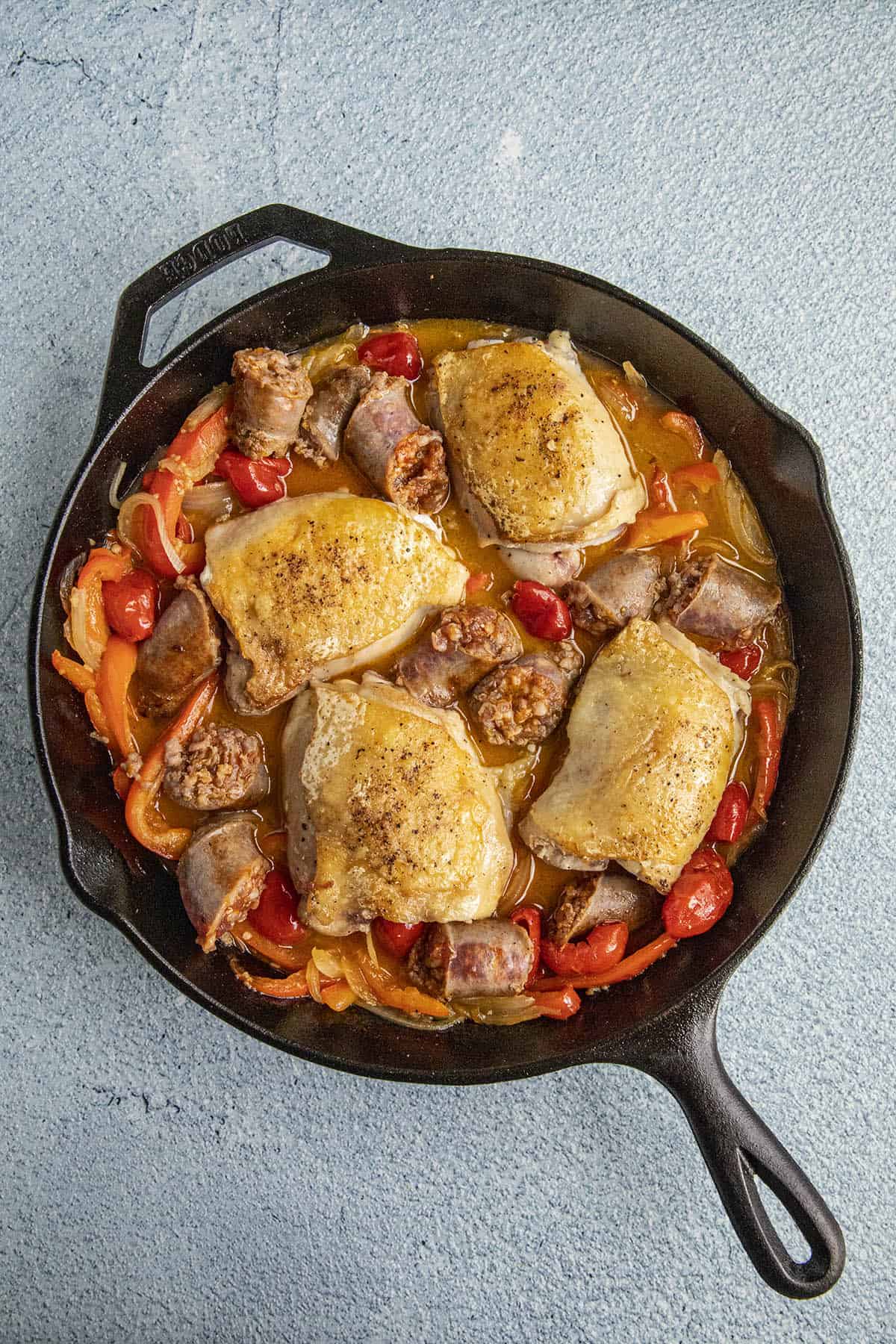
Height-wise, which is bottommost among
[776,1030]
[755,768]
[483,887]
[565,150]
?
[776,1030]

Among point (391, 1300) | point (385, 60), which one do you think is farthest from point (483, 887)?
point (385, 60)

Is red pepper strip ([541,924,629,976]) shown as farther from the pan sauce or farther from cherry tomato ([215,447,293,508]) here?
cherry tomato ([215,447,293,508])

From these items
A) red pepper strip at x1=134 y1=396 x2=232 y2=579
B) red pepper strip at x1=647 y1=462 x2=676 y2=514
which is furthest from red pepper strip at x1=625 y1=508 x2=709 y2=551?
red pepper strip at x1=134 y1=396 x2=232 y2=579

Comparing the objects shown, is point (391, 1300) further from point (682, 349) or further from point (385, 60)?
point (385, 60)

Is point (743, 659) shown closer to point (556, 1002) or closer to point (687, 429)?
point (687, 429)

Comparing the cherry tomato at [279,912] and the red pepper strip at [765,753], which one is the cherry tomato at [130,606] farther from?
the red pepper strip at [765,753]

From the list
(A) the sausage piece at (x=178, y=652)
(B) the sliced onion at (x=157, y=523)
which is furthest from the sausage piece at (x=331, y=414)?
(A) the sausage piece at (x=178, y=652)
